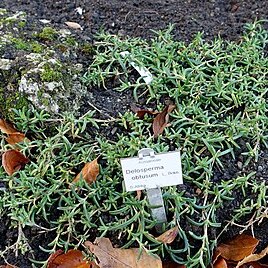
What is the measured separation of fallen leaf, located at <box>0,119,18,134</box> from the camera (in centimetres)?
207

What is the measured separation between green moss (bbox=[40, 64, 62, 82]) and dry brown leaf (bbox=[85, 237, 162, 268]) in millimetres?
642

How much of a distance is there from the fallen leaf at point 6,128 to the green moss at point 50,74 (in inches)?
8.0

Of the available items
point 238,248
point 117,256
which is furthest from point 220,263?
point 117,256

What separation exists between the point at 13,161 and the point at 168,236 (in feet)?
1.95

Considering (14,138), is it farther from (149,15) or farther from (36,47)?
(149,15)

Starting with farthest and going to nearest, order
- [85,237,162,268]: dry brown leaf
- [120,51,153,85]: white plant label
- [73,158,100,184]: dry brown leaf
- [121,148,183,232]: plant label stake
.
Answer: [120,51,153,85]: white plant label → [73,158,100,184]: dry brown leaf → [85,237,162,268]: dry brown leaf → [121,148,183,232]: plant label stake

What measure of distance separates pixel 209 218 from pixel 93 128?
52cm

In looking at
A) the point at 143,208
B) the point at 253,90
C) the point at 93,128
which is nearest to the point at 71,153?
the point at 93,128

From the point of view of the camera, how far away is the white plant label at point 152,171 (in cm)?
170

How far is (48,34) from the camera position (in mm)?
2395

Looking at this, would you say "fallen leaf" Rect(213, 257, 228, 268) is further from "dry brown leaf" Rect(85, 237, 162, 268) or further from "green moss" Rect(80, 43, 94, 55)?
"green moss" Rect(80, 43, 94, 55)

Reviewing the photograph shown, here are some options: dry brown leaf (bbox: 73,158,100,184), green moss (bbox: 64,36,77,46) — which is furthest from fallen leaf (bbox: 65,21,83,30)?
dry brown leaf (bbox: 73,158,100,184)

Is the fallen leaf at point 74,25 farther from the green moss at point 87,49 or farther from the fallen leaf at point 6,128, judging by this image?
the fallen leaf at point 6,128

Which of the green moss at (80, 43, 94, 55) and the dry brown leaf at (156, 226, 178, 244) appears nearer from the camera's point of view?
the dry brown leaf at (156, 226, 178, 244)
